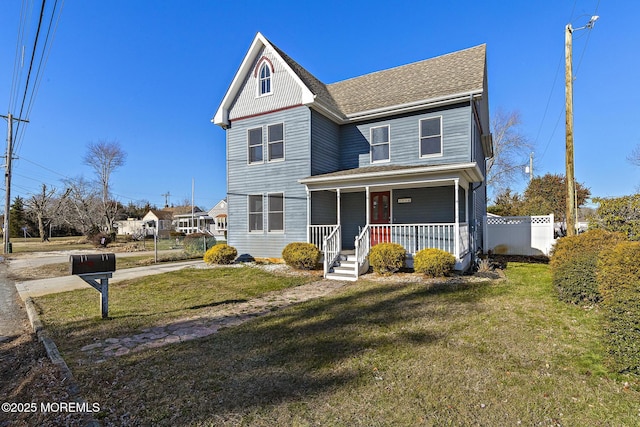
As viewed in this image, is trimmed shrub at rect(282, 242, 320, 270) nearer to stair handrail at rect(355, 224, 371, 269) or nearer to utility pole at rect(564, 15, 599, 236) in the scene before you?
stair handrail at rect(355, 224, 371, 269)

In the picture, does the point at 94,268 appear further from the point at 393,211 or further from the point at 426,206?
the point at 426,206

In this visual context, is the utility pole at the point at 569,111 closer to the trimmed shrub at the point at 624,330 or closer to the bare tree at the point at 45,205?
the trimmed shrub at the point at 624,330

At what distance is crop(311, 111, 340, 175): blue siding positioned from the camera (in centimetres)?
1269

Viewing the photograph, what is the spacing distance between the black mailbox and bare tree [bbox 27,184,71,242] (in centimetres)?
4261

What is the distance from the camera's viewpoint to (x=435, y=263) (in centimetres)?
884

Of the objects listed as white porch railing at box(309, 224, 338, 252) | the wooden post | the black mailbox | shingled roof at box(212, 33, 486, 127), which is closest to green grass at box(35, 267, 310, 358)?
the black mailbox

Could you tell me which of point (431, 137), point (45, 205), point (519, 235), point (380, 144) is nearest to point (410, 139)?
point (431, 137)

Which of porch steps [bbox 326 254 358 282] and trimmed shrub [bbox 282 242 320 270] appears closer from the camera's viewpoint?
porch steps [bbox 326 254 358 282]

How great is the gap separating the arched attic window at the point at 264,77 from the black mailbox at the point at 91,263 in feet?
32.3

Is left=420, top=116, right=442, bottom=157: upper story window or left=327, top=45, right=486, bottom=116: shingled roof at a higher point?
left=327, top=45, right=486, bottom=116: shingled roof

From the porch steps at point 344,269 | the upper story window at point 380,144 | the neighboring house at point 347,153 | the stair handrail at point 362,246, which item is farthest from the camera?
the upper story window at point 380,144

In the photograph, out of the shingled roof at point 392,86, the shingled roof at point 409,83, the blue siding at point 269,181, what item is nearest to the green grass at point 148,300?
the blue siding at point 269,181

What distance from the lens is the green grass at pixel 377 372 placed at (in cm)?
290

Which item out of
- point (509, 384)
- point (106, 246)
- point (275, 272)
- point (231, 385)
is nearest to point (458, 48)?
point (275, 272)
